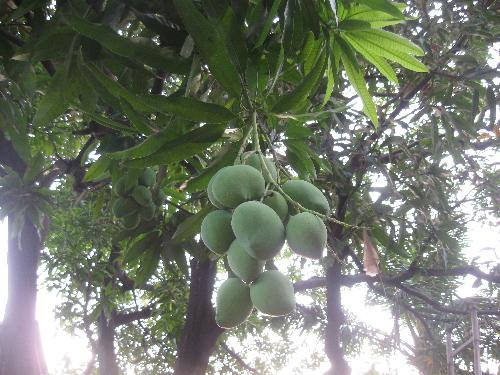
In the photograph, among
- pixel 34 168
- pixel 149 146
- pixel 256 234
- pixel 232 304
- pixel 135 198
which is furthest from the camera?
pixel 34 168

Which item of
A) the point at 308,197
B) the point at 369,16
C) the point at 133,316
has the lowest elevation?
the point at 308,197

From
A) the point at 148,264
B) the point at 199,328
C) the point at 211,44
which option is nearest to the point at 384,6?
the point at 211,44

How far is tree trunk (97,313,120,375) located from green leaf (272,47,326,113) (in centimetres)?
402

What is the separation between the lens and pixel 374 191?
2908 mm

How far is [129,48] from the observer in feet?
3.80

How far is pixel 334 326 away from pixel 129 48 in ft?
7.51

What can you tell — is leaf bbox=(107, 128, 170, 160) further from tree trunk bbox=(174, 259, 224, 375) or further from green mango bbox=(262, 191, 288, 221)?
tree trunk bbox=(174, 259, 224, 375)

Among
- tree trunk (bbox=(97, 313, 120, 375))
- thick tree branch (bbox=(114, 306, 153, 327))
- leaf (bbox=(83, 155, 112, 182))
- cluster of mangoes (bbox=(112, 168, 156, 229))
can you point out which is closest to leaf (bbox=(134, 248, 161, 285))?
cluster of mangoes (bbox=(112, 168, 156, 229))

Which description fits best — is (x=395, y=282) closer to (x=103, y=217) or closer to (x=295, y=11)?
(x=103, y=217)

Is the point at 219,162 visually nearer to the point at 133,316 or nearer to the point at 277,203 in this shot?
the point at 277,203

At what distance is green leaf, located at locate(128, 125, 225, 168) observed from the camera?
1.18 m

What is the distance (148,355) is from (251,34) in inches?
197

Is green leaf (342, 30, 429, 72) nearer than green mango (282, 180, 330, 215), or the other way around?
green mango (282, 180, 330, 215)

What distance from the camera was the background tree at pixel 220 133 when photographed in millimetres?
1207
